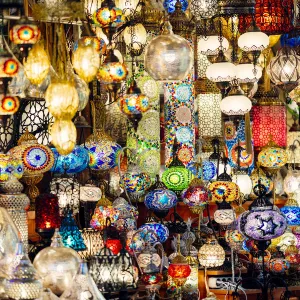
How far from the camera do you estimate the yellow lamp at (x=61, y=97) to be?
5.98 meters

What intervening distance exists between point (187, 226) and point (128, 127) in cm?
76

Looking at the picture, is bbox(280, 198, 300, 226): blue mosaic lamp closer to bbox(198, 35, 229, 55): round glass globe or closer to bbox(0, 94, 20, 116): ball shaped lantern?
bbox(198, 35, 229, 55): round glass globe

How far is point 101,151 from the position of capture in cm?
797

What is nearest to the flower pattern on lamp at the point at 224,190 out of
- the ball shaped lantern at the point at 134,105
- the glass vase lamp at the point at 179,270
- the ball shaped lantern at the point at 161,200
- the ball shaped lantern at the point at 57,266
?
the ball shaped lantern at the point at 161,200

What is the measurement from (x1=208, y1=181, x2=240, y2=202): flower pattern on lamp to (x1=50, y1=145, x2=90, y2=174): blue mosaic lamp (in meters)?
1.49

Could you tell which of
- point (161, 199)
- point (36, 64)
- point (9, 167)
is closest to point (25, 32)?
point (36, 64)

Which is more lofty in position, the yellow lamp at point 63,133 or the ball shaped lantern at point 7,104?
the ball shaped lantern at point 7,104

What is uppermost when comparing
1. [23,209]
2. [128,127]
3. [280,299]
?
[128,127]

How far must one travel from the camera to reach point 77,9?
6016 mm

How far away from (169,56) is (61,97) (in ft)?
2.61

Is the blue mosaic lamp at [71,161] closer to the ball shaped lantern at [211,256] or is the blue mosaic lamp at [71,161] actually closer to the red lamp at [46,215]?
the red lamp at [46,215]

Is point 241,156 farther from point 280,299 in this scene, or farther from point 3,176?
point 3,176

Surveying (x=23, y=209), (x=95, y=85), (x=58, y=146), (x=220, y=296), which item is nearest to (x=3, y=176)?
(x=23, y=209)

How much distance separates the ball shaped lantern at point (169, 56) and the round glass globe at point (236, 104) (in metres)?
1.84
